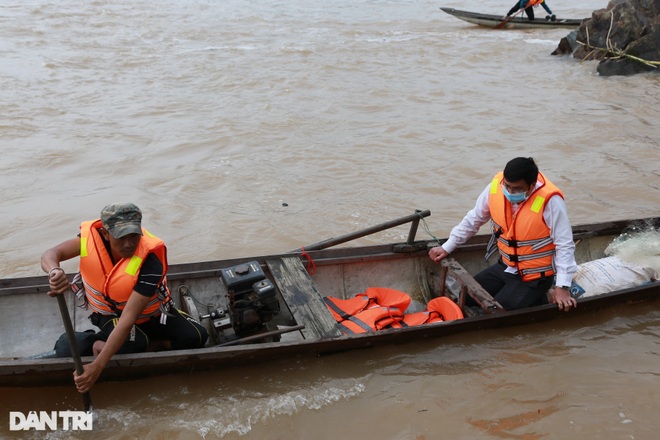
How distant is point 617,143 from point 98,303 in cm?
887

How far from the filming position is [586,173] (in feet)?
28.7

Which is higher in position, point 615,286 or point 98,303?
point 98,303

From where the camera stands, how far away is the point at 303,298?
4648 mm

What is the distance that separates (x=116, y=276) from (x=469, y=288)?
2696 mm

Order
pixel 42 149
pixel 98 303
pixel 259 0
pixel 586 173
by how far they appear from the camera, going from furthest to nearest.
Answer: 1. pixel 259 0
2. pixel 42 149
3. pixel 586 173
4. pixel 98 303

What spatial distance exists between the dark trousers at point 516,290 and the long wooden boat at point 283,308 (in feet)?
0.38

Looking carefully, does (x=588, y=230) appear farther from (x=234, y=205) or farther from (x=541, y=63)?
(x=541, y=63)

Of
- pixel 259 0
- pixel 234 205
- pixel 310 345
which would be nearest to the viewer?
pixel 310 345

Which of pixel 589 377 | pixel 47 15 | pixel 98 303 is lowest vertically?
pixel 589 377

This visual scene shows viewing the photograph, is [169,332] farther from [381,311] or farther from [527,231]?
[527,231]

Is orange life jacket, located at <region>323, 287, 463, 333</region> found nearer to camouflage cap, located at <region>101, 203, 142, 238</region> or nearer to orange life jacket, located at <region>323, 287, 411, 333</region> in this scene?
orange life jacket, located at <region>323, 287, 411, 333</region>

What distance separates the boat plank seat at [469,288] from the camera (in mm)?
4617

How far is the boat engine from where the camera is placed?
14.1ft

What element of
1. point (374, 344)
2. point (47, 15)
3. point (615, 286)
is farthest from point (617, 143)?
point (47, 15)
